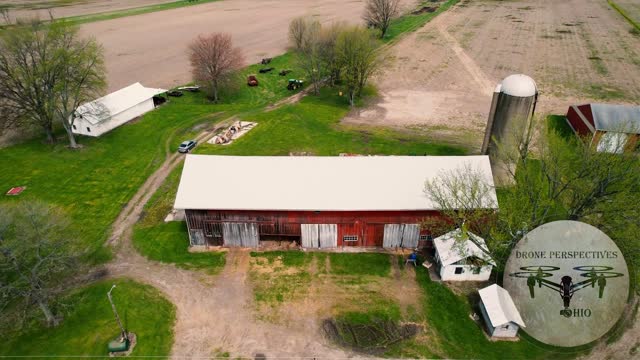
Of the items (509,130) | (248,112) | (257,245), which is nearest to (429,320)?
(257,245)

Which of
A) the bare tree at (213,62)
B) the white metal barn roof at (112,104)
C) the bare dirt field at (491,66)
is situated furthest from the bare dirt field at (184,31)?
the bare dirt field at (491,66)

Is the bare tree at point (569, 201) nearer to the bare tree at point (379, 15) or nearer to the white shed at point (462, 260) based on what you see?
the white shed at point (462, 260)

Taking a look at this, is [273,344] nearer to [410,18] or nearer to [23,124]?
[23,124]

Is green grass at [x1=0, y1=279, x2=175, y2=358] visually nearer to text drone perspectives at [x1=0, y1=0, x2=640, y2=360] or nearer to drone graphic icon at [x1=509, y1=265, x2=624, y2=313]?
text drone perspectives at [x1=0, y1=0, x2=640, y2=360]

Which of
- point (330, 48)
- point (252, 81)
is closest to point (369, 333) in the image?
point (330, 48)

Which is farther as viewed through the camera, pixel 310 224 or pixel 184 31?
pixel 184 31

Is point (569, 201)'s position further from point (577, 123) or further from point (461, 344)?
point (577, 123)

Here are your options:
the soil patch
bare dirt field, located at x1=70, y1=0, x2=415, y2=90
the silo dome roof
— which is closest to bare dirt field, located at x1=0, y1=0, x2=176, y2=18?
bare dirt field, located at x1=70, y1=0, x2=415, y2=90
